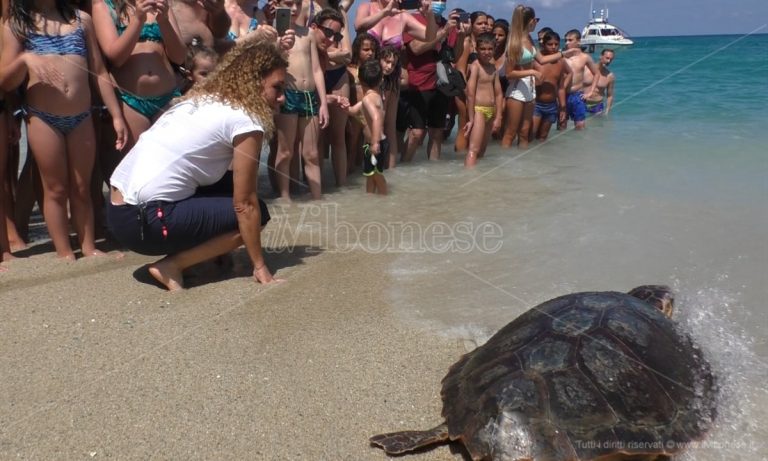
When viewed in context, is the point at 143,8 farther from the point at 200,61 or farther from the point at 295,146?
A: the point at 295,146

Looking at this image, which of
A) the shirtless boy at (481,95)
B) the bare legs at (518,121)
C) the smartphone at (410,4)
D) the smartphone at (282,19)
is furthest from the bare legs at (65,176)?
the bare legs at (518,121)

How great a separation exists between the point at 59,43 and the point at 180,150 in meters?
1.26

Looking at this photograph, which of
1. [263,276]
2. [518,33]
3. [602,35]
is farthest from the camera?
[602,35]

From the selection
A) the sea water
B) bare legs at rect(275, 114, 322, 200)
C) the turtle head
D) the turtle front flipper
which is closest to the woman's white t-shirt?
the sea water

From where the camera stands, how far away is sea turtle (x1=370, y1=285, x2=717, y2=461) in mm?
2443

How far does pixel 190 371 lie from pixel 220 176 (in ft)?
5.07

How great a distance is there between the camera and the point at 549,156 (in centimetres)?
907

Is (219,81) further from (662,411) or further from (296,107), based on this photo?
(662,411)

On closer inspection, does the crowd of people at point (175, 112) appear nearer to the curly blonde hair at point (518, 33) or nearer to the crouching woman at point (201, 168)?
the crouching woman at point (201, 168)

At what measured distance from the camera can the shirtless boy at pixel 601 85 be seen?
12172 millimetres

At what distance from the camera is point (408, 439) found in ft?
8.64

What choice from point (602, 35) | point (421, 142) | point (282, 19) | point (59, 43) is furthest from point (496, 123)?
point (602, 35)

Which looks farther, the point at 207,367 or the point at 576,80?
the point at 576,80

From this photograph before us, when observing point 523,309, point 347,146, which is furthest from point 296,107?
point 523,309
